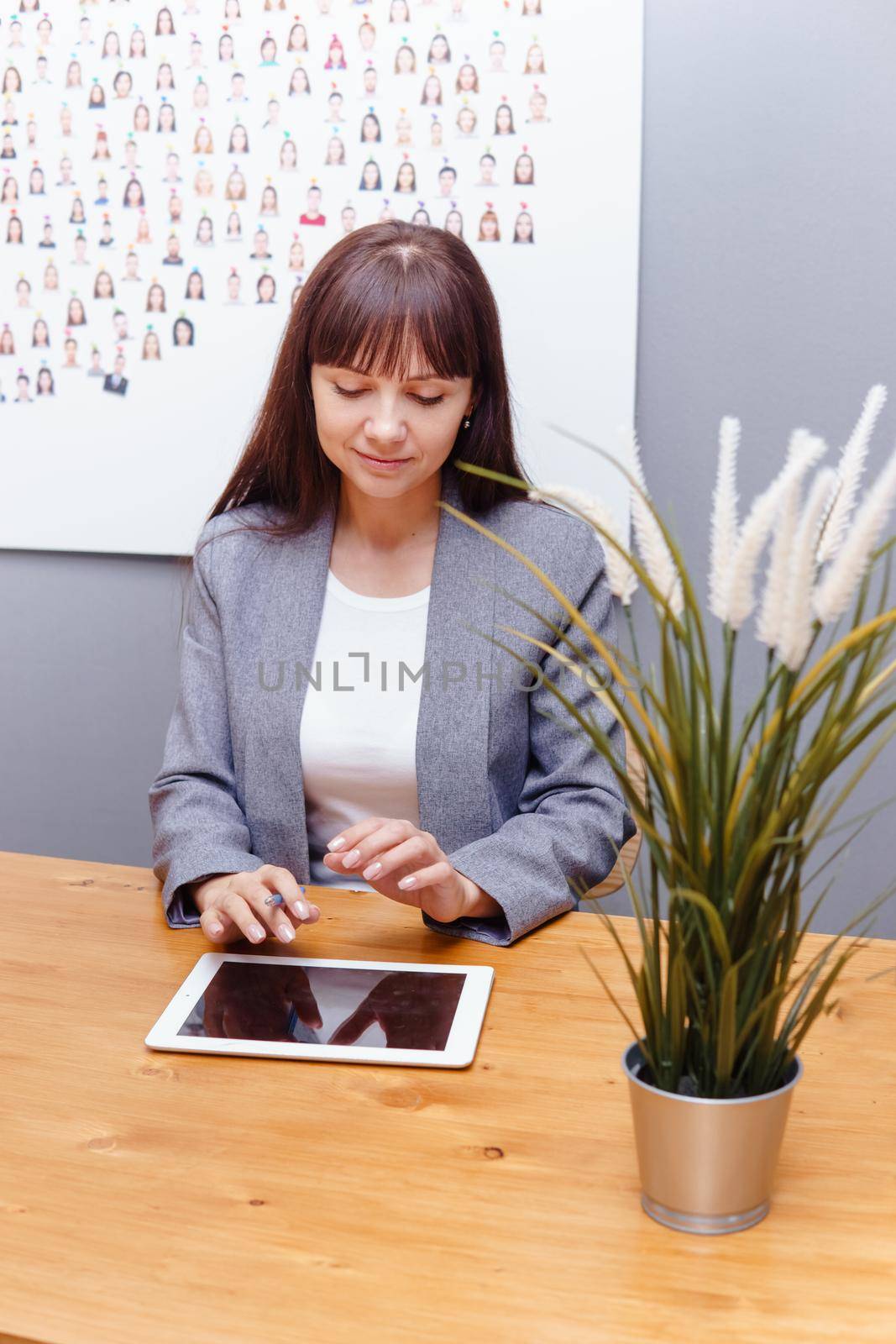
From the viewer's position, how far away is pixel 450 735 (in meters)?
1.48

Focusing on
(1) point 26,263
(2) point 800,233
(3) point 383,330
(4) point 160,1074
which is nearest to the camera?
(4) point 160,1074

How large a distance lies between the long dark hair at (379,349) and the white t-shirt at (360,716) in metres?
0.15

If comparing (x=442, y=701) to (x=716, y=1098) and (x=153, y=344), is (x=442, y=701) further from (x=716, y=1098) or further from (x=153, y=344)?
(x=153, y=344)

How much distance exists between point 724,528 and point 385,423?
814 millimetres

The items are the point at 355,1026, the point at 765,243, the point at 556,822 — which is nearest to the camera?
the point at 355,1026

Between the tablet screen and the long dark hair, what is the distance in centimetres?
67

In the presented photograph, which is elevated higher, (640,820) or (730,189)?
(730,189)

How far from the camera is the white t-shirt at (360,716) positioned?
1.53 metres

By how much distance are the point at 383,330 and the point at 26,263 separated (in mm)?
1118

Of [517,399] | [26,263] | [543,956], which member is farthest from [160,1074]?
[26,263]

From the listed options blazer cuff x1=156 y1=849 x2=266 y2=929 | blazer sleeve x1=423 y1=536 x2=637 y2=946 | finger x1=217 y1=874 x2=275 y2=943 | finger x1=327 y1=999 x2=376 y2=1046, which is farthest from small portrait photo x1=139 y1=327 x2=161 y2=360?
finger x1=327 y1=999 x2=376 y2=1046

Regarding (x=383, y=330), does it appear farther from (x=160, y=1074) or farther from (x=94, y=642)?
(x=94, y=642)

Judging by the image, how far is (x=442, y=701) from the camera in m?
1.49

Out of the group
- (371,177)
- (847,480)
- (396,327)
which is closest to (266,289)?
(371,177)
